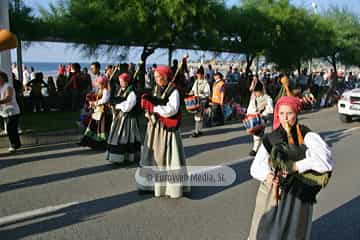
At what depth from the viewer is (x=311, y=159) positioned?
3.39 meters

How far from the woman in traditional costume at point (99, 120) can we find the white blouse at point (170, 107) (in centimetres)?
278

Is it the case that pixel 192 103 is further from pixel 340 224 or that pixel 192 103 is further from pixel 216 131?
pixel 340 224

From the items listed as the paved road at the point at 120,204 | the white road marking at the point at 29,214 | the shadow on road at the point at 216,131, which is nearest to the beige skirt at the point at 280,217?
the paved road at the point at 120,204

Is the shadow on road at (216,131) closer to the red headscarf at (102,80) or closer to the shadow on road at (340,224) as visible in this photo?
the red headscarf at (102,80)

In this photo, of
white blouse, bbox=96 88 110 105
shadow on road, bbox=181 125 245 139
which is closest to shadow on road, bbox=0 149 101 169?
white blouse, bbox=96 88 110 105

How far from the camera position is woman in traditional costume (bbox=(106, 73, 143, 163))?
7379mm

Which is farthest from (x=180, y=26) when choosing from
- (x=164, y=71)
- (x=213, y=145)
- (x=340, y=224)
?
(x=340, y=224)

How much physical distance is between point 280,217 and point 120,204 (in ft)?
8.76

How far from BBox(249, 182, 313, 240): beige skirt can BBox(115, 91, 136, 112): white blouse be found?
397 centimetres

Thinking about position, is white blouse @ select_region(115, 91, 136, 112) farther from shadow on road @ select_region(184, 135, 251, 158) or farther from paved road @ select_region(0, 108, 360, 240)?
shadow on road @ select_region(184, 135, 251, 158)

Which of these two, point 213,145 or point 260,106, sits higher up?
point 260,106

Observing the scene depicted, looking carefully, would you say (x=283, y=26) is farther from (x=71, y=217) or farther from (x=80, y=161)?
(x=71, y=217)

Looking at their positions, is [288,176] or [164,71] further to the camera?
[164,71]

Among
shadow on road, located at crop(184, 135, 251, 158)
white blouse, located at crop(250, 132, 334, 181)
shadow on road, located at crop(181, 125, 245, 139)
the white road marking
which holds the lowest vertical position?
shadow on road, located at crop(181, 125, 245, 139)
